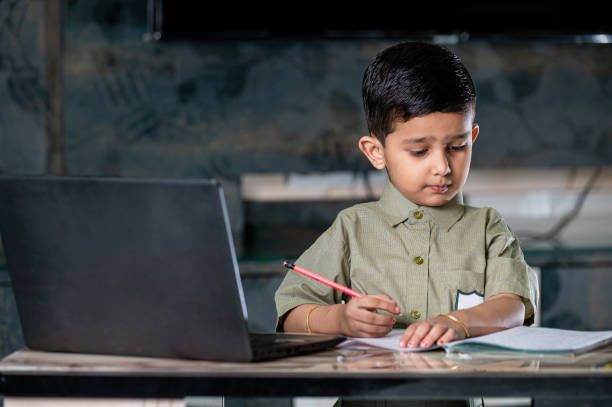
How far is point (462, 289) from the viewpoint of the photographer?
→ 0.99 metres

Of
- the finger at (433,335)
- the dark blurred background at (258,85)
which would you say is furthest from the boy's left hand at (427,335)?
the dark blurred background at (258,85)

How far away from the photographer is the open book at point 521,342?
0.69 m

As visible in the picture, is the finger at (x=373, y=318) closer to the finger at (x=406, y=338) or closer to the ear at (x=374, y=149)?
the finger at (x=406, y=338)

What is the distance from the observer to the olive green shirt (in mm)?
993

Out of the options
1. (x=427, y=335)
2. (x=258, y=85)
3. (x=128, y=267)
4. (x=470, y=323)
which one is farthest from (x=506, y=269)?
(x=258, y=85)

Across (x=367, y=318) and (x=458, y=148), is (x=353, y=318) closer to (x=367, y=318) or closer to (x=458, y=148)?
(x=367, y=318)

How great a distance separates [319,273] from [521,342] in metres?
0.36

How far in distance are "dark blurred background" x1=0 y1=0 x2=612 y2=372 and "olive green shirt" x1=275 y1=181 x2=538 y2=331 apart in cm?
105

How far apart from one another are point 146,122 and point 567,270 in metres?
1.22

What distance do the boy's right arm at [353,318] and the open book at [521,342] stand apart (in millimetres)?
14

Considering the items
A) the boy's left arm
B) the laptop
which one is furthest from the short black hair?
the laptop

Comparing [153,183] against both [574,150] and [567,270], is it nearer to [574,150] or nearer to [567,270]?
[567,270]

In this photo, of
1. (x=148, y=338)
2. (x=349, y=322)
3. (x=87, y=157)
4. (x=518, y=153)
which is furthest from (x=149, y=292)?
(x=518, y=153)

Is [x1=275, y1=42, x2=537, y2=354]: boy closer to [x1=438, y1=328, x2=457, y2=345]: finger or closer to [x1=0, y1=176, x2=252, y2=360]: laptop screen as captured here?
[x1=438, y1=328, x2=457, y2=345]: finger
